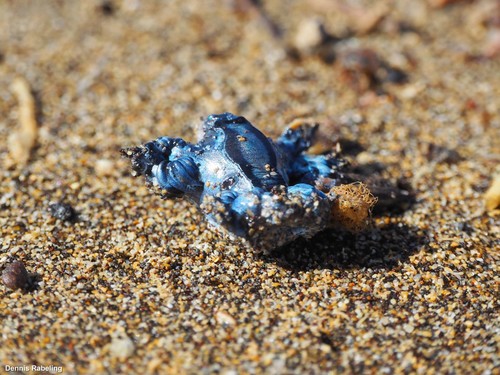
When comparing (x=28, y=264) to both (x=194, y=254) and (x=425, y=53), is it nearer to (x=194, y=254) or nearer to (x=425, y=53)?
(x=194, y=254)

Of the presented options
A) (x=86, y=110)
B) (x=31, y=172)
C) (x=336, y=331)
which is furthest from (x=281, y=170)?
(x=86, y=110)

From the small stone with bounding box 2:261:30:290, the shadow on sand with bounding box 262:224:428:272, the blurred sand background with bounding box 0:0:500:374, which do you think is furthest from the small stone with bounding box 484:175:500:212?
the small stone with bounding box 2:261:30:290

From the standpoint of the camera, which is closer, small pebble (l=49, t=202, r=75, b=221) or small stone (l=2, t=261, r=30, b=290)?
small stone (l=2, t=261, r=30, b=290)

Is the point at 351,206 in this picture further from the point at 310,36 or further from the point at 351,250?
the point at 310,36

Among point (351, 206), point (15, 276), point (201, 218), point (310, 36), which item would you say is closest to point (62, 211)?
point (15, 276)

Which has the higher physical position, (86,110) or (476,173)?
(86,110)

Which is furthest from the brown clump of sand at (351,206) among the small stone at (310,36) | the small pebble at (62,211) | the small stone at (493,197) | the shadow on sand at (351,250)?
the small stone at (310,36)

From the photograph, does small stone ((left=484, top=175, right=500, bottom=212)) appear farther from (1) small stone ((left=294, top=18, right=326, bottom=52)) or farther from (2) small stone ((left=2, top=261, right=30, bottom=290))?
(2) small stone ((left=2, top=261, right=30, bottom=290))
